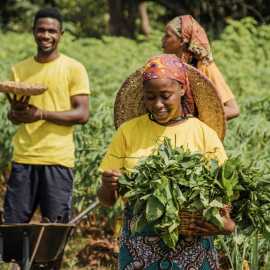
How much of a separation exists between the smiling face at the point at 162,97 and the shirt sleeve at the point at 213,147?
0.19 m

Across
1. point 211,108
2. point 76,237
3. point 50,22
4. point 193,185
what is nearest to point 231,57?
point 76,237

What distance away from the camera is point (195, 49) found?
16.7ft

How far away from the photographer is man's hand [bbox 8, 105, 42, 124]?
18.8ft

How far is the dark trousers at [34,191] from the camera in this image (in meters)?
5.91

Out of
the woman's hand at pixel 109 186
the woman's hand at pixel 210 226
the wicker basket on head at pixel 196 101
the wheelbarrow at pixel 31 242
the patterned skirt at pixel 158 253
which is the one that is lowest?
the wheelbarrow at pixel 31 242

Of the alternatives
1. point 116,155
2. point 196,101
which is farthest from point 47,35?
point 116,155

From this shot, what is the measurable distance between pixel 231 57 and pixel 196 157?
7812 mm

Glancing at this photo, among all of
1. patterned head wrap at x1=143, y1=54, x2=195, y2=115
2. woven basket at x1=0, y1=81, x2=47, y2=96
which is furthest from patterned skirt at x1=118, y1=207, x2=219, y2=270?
woven basket at x1=0, y1=81, x2=47, y2=96

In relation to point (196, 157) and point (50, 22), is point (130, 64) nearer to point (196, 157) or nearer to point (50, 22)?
point (50, 22)

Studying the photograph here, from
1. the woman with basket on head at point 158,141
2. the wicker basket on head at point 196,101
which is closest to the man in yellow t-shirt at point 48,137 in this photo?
the wicker basket on head at point 196,101

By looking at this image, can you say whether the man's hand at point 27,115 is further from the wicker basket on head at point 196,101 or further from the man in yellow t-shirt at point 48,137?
the wicker basket on head at point 196,101

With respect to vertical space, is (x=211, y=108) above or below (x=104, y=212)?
above

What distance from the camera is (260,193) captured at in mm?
3975

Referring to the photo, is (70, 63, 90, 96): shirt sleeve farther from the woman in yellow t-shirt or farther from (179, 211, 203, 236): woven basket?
(179, 211, 203, 236): woven basket
